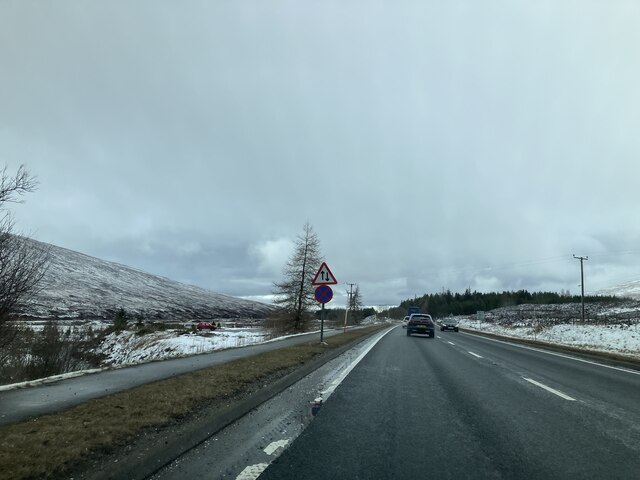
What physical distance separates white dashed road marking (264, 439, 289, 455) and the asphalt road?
0.40 feet

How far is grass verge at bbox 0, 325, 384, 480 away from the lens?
4129mm

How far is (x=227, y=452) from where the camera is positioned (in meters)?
5.06

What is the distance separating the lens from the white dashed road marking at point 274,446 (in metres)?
5.07

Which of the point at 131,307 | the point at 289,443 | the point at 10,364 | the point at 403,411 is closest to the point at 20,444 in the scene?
the point at 289,443

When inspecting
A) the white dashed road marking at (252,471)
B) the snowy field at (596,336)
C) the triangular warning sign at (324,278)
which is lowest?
the snowy field at (596,336)

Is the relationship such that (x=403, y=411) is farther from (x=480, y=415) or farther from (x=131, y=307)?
(x=131, y=307)

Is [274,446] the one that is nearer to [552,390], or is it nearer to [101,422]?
[101,422]

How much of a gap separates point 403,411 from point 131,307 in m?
101

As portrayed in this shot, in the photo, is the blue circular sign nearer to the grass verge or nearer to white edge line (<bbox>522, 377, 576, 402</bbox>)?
the grass verge

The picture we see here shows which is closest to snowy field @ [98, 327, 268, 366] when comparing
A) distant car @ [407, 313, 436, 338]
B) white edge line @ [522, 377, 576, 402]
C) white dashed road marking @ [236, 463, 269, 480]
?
distant car @ [407, 313, 436, 338]

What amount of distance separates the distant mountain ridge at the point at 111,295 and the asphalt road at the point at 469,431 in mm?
71263

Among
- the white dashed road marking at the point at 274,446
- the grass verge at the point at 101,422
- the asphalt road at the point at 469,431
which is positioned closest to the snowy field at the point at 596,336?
the asphalt road at the point at 469,431

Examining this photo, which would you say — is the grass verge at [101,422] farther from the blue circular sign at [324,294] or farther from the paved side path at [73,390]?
the blue circular sign at [324,294]

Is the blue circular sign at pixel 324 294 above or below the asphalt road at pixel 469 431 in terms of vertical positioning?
above
